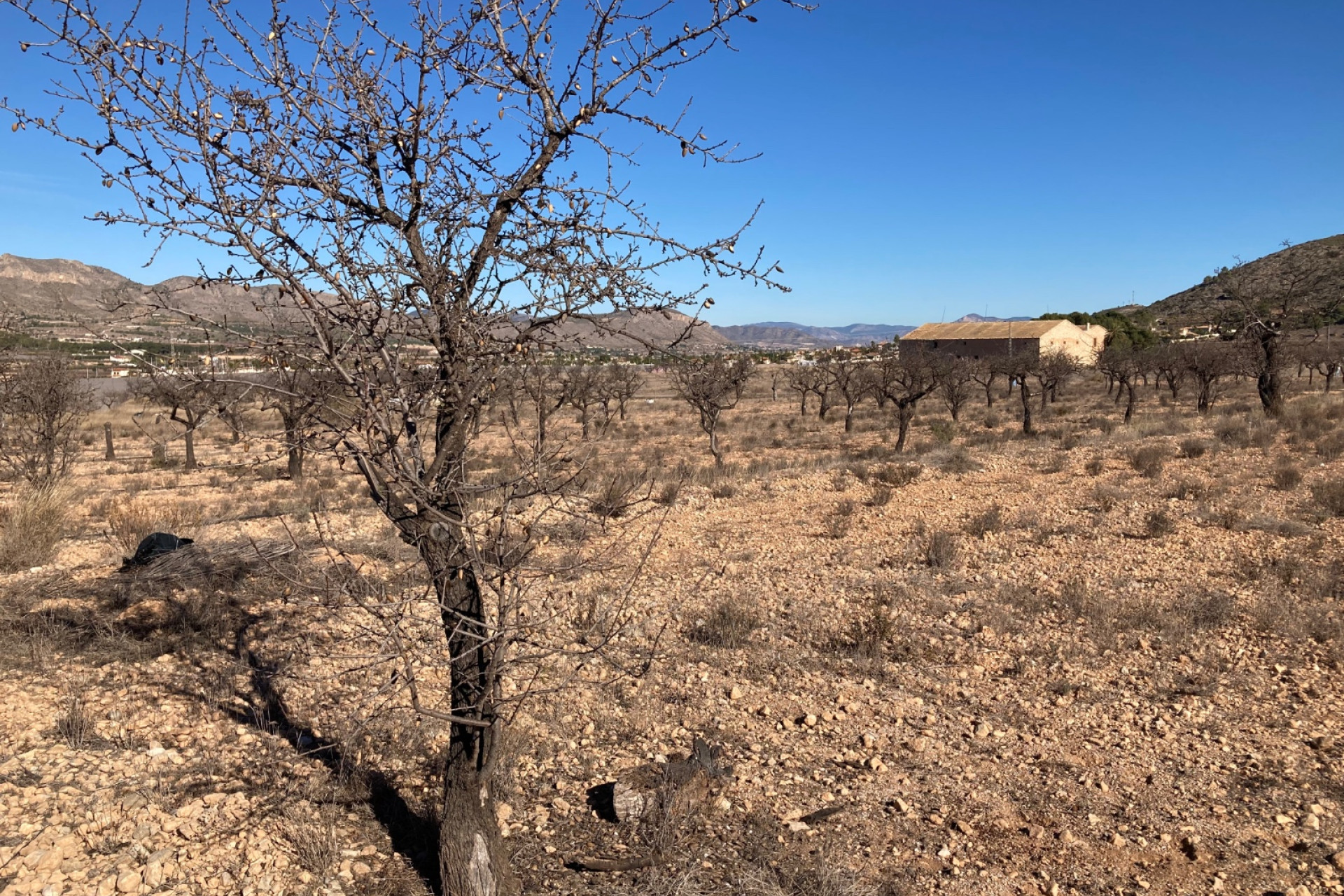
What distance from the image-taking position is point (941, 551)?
9.00 meters

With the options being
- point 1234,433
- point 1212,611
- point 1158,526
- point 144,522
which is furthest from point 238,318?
point 1234,433

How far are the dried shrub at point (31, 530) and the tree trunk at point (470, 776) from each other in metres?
7.24

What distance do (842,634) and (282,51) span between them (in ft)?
18.2

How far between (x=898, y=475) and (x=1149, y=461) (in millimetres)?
4140

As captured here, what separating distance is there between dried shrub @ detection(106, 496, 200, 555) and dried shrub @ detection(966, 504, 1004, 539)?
9.65m

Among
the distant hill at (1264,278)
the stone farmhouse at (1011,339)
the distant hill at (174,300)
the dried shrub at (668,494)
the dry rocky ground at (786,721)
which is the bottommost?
the dry rocky ground at (786,721)

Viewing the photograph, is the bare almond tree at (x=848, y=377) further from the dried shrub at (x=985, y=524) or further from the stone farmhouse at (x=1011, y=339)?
the stone farmhouse at (x=1011, y=339)

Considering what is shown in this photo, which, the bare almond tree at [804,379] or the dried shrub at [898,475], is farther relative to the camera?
the bare almond tree at [804,379]

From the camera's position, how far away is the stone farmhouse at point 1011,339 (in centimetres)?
5241

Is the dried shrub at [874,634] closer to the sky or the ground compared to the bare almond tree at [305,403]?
closer to the ground

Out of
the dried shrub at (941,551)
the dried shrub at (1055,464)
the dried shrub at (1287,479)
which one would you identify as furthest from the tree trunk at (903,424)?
the dried shrub at (941,551)

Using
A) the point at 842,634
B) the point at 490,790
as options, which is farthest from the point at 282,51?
the point at 842,634

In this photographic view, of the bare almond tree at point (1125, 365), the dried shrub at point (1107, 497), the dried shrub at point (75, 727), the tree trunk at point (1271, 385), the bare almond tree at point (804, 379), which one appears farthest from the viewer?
the bare almond tree at point (804, 379)

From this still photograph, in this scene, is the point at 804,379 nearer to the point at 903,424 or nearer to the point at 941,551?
the point at 903,424
